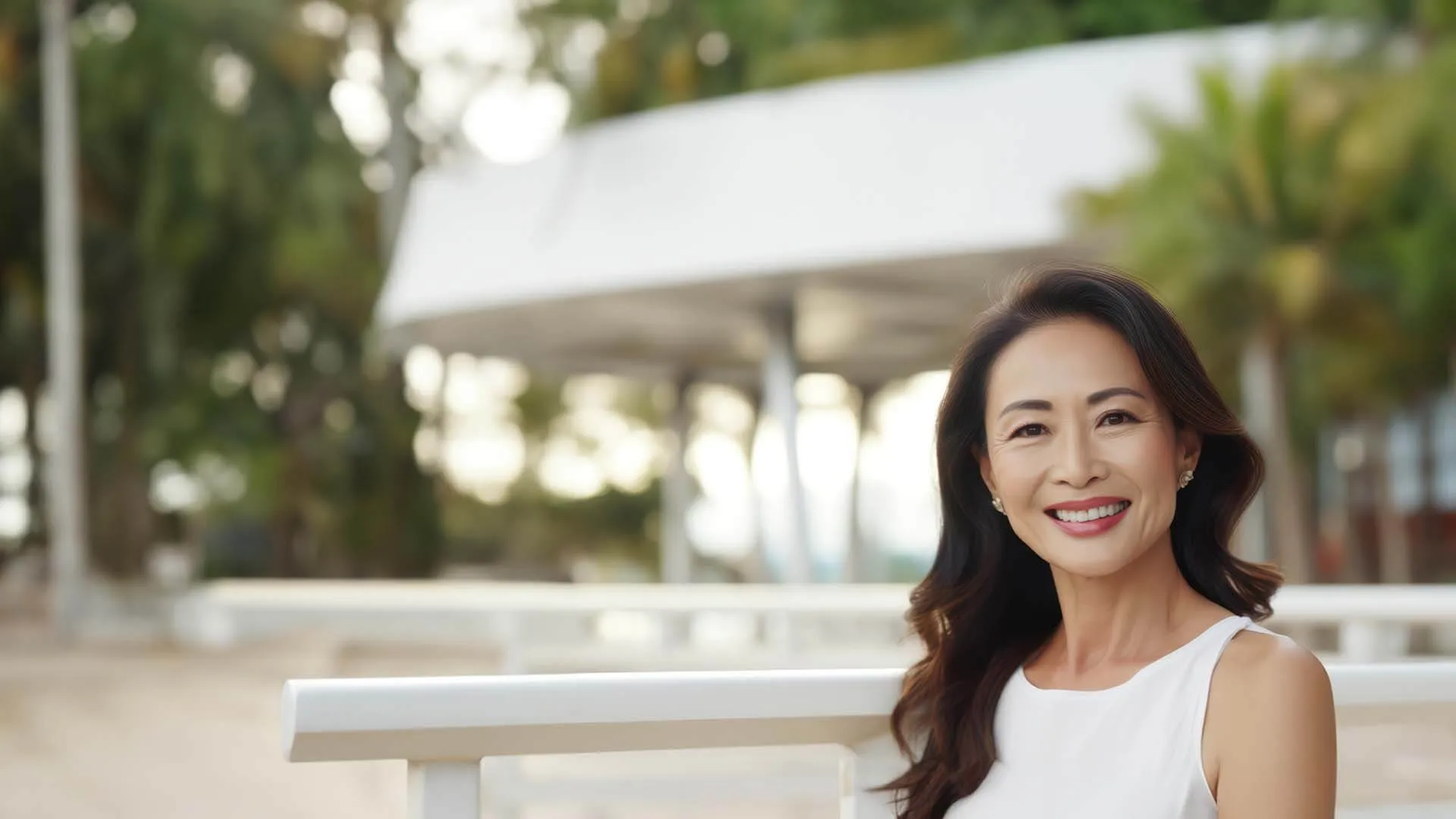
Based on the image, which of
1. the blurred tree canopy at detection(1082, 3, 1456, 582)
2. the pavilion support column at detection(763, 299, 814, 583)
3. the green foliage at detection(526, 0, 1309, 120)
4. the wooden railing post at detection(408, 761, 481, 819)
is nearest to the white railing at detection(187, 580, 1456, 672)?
the wooden railing post at detection(408, 761, 481, 819)

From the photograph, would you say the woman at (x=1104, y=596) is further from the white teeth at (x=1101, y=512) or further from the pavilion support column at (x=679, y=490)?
the pavilion support column at (x=679, y=490)

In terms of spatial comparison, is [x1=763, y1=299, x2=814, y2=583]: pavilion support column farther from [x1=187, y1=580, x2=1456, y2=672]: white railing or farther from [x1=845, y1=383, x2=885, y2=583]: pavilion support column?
Answer: [x1=845, y1=383, x2=885, y2=583]: pavilion support column

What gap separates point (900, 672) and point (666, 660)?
4.87 meters

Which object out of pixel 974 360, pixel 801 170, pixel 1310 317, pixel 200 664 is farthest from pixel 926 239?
pixel 974 360

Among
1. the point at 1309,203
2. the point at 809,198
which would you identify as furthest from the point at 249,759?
the point at 1309,203

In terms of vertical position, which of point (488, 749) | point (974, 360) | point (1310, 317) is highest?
point (1310, 317)

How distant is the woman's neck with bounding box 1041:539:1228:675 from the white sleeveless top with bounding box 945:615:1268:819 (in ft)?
0.16

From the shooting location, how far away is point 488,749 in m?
1.48

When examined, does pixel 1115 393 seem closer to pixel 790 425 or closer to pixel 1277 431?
pixel 1277 431

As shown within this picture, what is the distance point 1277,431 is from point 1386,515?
8760 millimetres

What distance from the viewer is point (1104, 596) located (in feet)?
6.20

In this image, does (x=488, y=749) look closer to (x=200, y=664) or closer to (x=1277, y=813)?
(x=1277, y=813)

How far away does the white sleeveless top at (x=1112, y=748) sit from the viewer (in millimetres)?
1677

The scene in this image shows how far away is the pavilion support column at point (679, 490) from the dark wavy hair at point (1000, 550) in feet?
64.3
